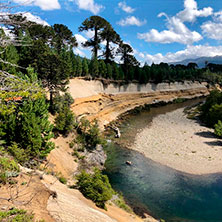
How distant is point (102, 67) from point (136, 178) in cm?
3901

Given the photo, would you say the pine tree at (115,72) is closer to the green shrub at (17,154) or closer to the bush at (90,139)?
the bush at (90,139)

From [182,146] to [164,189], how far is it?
1235 cm

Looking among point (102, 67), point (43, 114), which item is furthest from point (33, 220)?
point (102, 67)

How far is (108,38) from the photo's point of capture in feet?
188

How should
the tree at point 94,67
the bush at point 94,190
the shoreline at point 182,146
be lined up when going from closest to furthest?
the bush at point 94,190 < the shoreline at point 182,146 < the tree at point 94,67

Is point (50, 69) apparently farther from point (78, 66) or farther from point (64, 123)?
point (78, 66)

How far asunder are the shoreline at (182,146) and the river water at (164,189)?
1538mm

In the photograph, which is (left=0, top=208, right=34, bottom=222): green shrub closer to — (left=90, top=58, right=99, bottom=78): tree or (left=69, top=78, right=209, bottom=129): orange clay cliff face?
(left=69, top=78, right=209, bottom=129): orange clay cliff face

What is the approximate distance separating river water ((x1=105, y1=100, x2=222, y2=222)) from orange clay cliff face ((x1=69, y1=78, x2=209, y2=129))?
15.5m

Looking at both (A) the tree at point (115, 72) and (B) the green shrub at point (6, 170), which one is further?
(A) the tree at point (115, 72)

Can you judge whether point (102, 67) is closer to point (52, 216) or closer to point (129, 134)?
point (129, 134)

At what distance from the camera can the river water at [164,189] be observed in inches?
663

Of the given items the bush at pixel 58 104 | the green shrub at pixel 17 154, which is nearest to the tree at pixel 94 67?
the bush at pixel 58 104

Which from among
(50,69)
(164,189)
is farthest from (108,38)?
(164,189)
